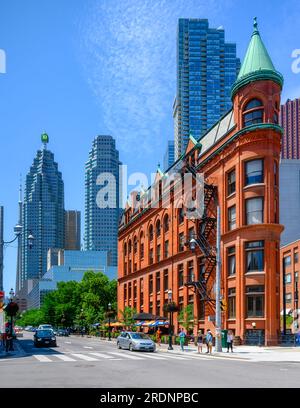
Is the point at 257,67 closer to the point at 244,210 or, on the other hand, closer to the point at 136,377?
the point at 244,210

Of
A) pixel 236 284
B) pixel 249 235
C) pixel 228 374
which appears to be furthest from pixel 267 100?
pixel 228 374

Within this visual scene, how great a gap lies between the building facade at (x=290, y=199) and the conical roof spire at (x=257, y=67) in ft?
199

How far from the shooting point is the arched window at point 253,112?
45.6 m

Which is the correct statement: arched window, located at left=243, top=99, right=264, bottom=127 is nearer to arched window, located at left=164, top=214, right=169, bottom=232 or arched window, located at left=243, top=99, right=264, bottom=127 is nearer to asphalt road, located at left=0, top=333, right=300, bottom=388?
arched window, located at left=164, top=214, right=169, bottom=232

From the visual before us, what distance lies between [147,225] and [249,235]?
32.4m

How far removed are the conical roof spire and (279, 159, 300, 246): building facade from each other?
6074 cm

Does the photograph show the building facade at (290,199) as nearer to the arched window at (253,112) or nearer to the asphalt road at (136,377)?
the arched window at (253,112)

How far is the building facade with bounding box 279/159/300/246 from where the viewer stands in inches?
4205

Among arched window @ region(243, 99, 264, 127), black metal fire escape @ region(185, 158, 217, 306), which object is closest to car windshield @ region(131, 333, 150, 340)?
black metal fire escape @ region(185, 158, 217, 306)

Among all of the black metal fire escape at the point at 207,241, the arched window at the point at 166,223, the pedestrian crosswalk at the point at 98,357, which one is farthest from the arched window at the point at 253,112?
the arched window at the point at 166,223

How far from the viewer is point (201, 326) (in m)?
53.6

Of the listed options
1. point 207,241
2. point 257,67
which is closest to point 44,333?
point 207,241
